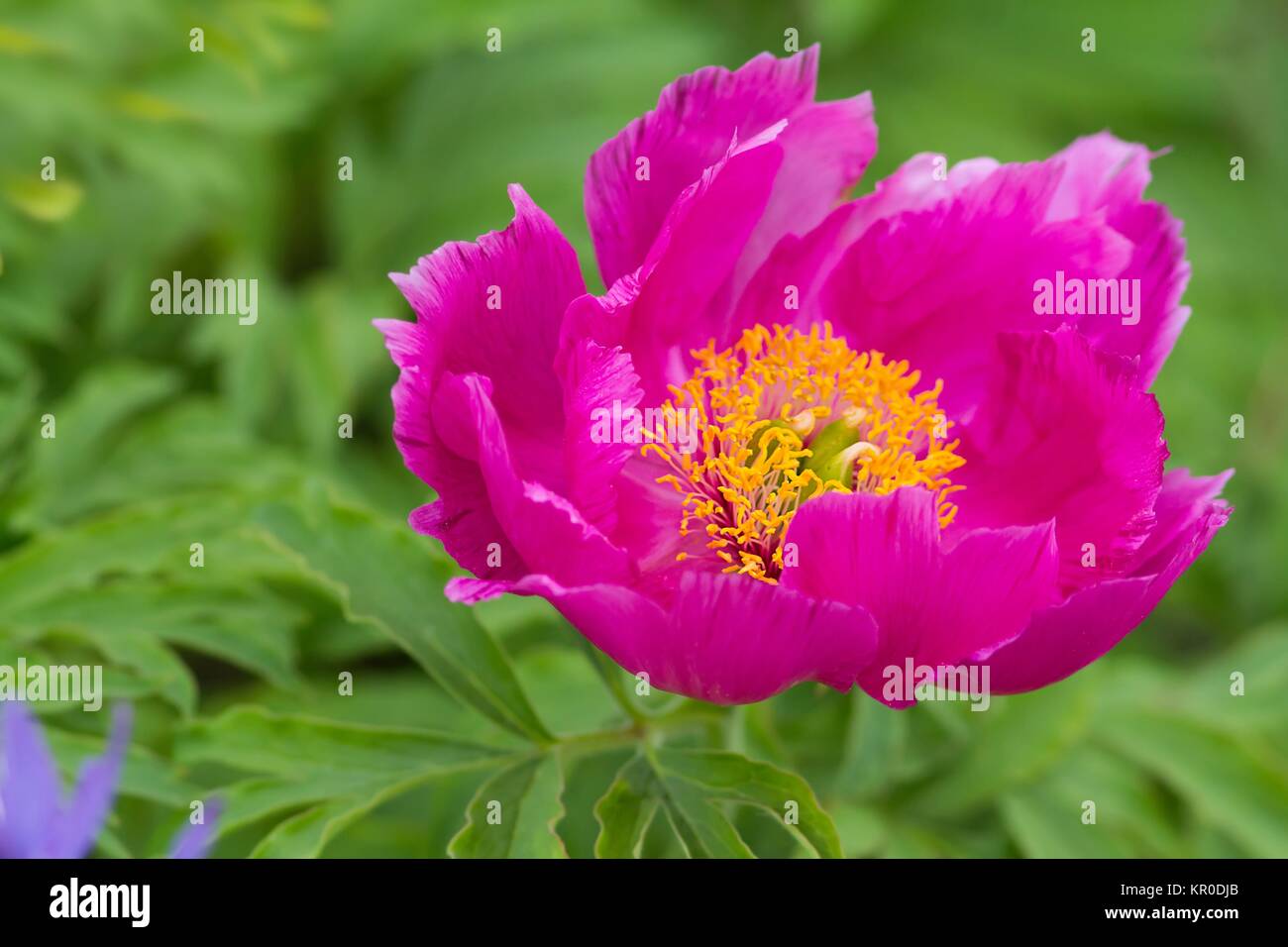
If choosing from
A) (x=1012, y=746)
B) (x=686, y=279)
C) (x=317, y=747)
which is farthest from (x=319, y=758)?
(x=1012, y=746)

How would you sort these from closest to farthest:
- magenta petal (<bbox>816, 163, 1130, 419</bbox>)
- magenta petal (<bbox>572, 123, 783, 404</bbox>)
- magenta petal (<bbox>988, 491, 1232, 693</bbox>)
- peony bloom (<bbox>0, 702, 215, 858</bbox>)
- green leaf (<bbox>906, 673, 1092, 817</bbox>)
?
peony bloom (<bbox>0, 702, 215, 858</bbox>) < magenta petal (<bbox>988, 491, 1232, 693</bbox>) < magenta petal (<bbox>572, 123, 783, 404</bbox>) < magenta petal (<bbox>816, 163, 1130, 419</bbox>) < green leaf (<bbox>906, 673, 1092, 817</bbox>)

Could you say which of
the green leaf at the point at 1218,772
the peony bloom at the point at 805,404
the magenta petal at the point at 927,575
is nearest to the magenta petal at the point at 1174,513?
the peony bloom at the point at 805,404

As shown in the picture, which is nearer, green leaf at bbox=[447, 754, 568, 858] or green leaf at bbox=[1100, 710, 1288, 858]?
green leaf at bbox=[447, 754, 568, 858]

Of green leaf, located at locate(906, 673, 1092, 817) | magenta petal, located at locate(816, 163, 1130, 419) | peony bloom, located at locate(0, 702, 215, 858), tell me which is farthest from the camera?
green leaf, located at locate(906, 673, 1092, 817)

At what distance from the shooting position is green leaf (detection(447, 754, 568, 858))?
115cm

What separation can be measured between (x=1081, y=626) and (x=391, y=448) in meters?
1.34

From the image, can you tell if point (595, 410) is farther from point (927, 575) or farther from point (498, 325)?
point (927, 575)

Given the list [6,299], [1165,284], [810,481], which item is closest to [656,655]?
[810,481]

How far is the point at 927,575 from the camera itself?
1.04 m

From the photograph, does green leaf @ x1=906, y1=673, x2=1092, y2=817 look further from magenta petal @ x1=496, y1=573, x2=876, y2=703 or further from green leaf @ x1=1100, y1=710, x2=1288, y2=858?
magenta petal @ x1=496, y1=573, x2=876, y2=703

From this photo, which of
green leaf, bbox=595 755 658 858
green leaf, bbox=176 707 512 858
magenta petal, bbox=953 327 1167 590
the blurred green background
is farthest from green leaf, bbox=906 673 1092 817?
green leaf, bbox=176 707 512 858

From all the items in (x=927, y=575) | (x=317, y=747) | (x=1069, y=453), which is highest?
(x=1069, y=453)

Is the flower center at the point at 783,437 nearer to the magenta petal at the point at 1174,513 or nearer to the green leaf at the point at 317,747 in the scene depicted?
the magenta petal at the point at 1174,513

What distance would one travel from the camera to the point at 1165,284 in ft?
3.92
